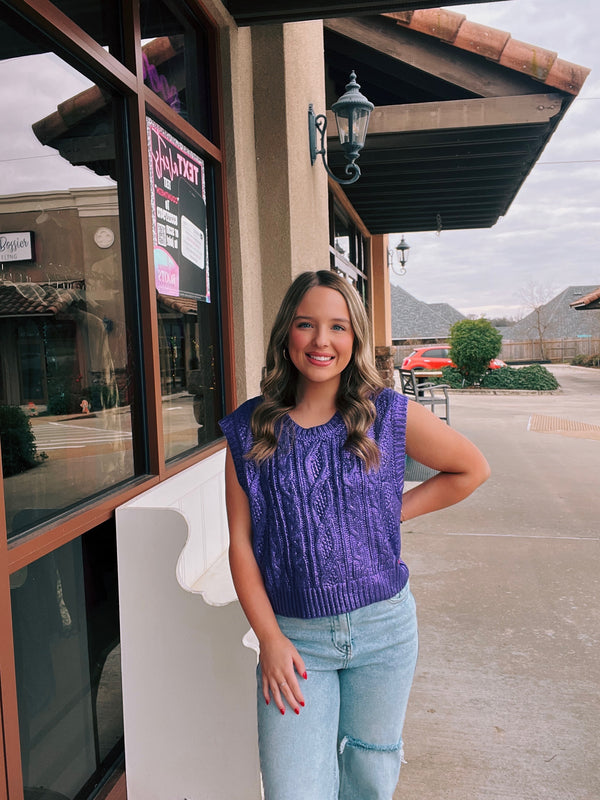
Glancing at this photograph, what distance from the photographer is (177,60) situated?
10.6 ft

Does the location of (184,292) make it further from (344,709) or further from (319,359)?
(344,709)

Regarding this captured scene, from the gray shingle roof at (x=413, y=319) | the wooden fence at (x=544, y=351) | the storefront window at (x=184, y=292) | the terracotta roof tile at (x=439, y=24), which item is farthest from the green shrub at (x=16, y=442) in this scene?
the gray shingle roof at (x=413, y=319)

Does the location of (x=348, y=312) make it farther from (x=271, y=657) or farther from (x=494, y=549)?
(x=494, y=549)

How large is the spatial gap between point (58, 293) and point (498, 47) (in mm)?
5037

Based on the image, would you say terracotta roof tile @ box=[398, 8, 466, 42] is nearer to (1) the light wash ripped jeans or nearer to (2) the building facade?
(2) the building facade

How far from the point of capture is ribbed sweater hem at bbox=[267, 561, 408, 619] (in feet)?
4.69

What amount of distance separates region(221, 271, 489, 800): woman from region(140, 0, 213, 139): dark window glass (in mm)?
1911

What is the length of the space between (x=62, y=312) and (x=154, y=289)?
64cm

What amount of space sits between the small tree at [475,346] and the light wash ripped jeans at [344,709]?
18903 mm

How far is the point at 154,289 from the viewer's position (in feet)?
8.86

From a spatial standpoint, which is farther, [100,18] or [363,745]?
[100,18]

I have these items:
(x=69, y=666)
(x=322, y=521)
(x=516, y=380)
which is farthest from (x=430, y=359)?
(x=322, y=521)

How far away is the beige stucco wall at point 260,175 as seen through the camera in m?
3.71

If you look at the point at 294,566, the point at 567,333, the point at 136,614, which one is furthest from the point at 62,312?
the point at 567,333
